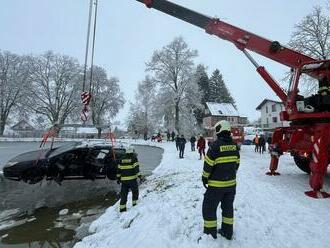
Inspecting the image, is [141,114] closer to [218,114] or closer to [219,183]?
[218,114]

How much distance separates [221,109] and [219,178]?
233 feet

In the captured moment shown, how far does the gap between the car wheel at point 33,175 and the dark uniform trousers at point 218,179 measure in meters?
6.78

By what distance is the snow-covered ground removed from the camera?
5895mm

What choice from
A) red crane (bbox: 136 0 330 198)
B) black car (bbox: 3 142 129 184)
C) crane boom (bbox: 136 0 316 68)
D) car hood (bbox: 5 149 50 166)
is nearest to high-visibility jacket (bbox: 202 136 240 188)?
red crane (bbox: 136 0 330 198)

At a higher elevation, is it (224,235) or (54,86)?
(54,86)

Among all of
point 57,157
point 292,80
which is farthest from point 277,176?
point 57,157

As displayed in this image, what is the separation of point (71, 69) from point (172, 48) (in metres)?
20.0

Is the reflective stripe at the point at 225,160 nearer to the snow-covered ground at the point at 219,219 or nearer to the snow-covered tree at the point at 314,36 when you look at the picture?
the snow-covered ground at the point at 219,219

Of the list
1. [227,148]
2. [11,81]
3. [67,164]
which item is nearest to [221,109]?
[11,81]

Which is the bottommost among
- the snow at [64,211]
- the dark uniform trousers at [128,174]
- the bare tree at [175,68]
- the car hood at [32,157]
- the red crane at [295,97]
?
the snow at [64,211]

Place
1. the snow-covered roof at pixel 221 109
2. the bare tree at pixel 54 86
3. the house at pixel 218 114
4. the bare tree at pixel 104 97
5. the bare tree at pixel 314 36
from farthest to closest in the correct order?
1. the snow-covered roof at pixel 221 109
2. the house at pixel 218 114
3. the bare tree at pixel 104 97
4. the bare tree at pixel 54 86
5. the bare tree at pixel 314 36

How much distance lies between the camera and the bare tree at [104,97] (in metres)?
68.4

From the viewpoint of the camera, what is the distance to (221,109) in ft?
250

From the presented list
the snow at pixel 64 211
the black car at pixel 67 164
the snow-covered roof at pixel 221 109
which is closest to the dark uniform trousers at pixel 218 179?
the snow at pixel 64 211
